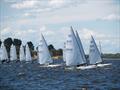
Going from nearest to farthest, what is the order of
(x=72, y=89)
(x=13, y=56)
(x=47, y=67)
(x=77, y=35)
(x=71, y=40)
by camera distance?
(x=72, y=89) → (x=71, y=40) → (x=77, y=35) → (x=47, y=67) → (x=13, y=56)

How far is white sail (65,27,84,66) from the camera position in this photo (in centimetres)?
9542

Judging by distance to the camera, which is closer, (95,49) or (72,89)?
(72,89)

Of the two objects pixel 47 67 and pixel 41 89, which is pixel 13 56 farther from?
pixel 41 89

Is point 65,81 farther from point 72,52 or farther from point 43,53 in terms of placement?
point 43,53

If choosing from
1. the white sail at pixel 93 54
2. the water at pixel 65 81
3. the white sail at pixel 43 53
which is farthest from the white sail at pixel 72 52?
the white sail at pixel 43 53

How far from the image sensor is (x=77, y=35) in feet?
335

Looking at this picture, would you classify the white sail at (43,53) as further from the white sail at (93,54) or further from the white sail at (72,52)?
the white sail at (72,52)

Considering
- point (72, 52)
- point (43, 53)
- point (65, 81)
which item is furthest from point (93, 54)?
point (65, 81)

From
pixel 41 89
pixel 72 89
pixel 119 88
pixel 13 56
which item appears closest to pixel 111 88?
pixel 119 88

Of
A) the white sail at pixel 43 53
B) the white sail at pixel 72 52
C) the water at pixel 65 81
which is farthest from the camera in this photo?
the white sail at pixel 43 53

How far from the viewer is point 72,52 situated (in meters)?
96.3

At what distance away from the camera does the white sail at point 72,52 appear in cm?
9542

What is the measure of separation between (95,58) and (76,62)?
9.76 metres

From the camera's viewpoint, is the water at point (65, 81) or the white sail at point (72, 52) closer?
the water at point (65, 81)
